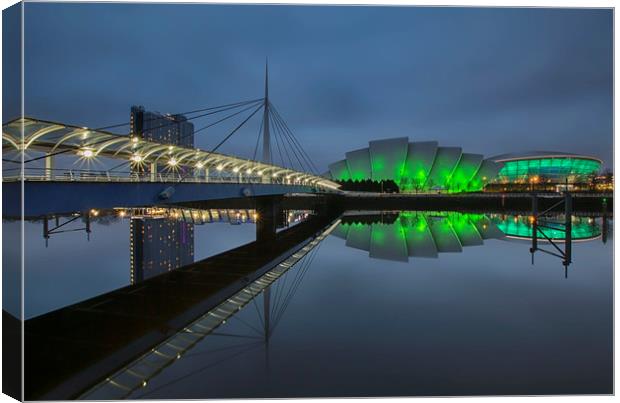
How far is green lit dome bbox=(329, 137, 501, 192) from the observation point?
2657 inches

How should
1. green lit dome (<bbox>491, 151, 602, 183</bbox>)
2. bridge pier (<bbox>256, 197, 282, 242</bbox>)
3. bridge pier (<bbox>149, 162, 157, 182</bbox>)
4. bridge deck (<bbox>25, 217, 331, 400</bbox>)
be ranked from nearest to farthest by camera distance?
bridge deck (<bbox>25, 217, 331, 400</bbox>)
bridge pier (<bbox>149, 162, 157, 182</bbox>)
bridge pier (<bbox>256, 197, 282, 242</bbox>)
green lit dome (<bbox>491, 151, 602, 183</bbox>)

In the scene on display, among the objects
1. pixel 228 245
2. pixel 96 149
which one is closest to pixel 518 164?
pixel 228 245

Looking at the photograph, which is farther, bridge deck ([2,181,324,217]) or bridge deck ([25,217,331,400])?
bridge deck ([2,181,324,217])

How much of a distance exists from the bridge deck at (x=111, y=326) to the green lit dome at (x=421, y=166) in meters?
60.9

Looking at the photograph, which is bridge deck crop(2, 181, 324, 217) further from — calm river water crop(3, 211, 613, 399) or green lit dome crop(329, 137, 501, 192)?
green lit dome crop(329, 137, 501, 192)

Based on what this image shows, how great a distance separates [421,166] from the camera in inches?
2677

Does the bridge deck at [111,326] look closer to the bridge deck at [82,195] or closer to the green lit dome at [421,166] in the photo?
the bridge deck at [82,195]

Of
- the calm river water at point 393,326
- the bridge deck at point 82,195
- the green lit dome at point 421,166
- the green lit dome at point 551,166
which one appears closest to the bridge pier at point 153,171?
the bridge deck at point 82,195

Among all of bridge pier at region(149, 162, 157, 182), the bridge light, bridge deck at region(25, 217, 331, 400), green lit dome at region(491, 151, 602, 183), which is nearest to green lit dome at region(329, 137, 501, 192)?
green lit dome at region(491, 151, 602, 183)

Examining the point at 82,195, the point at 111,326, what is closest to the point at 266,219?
the point at 82,195

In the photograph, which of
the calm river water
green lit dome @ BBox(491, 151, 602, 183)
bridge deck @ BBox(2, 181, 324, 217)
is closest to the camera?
the calm river water

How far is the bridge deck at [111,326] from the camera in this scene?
4.01m

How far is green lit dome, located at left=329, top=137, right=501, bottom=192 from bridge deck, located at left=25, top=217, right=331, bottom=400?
60.9m

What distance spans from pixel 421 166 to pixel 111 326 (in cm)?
6756
